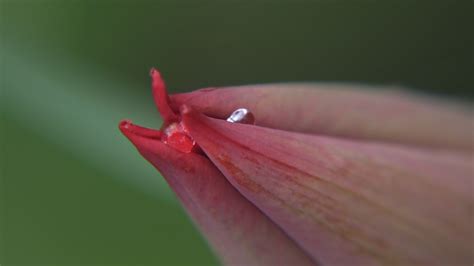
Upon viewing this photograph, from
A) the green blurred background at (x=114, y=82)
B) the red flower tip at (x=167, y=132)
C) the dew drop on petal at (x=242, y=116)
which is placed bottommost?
the dew drop on petal at (x=242, y=116)

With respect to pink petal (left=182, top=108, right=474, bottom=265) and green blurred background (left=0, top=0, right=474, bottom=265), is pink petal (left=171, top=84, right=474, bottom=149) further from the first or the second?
green blurred background (left=0, top=0, right=474, bottom=265)

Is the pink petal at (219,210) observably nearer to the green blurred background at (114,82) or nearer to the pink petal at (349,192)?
the pink petal at (349,192)

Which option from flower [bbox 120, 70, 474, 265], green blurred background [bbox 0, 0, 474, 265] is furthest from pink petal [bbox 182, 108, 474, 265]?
green blurred background [bbox 0, 0, 474, 265]

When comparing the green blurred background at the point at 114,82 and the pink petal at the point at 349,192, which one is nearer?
the pink petal at the point at 349,192

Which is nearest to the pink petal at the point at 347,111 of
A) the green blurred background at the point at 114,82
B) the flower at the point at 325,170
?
the flower at the point at 325,170

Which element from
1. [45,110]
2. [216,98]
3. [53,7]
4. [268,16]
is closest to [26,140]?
[45,110]

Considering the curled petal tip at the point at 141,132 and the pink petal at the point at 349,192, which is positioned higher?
the curled petal tip at the point at 141,132

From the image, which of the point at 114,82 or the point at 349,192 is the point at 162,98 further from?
the point at 114,82
